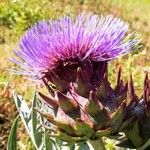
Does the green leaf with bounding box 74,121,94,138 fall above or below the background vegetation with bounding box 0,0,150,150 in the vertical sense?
below

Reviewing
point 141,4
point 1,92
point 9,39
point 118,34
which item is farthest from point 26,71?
point 141,4

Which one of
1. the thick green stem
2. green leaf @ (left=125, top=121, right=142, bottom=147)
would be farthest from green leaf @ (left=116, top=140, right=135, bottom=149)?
the thick green stem

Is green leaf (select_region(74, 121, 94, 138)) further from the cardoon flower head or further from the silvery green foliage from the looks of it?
the silvery green foliage

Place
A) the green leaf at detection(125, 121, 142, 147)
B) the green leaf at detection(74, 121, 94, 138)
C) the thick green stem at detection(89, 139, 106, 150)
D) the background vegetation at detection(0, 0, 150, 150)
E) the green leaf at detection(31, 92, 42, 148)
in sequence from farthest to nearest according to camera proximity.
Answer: the background vegetation at detection(0, 0, 150, 150) < the green leaf at detection(31, 92, 42, 148) < the green leaf at detection(125, 121, 142, 147) < the thick green stem at detection(89, 139, 106, 150) < the green leaf at detection(74, 121, 94, 138)

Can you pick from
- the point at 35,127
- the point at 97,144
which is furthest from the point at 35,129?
the point at 97,144

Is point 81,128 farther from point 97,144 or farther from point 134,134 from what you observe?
point 134,134

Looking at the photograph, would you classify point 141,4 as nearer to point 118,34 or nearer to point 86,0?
point 86,0
